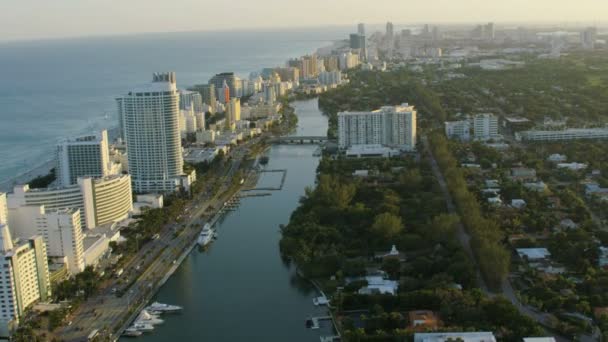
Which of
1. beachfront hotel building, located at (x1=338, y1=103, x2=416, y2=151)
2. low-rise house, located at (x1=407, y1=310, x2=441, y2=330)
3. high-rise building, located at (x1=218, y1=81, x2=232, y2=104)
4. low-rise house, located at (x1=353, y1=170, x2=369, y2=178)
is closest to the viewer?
low-rise house, located at (x1=407, y1=310, x2=441, y2=330)

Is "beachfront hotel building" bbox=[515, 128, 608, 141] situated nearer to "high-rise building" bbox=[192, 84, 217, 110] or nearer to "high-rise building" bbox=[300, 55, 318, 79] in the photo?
"high-rise building" bbox=[192, 84, 217, 110]

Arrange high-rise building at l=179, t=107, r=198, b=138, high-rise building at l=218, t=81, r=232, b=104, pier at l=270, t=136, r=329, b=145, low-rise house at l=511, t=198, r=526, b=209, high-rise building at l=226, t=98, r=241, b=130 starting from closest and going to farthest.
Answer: low-rise house at l=511, t=198, r=526, b=209
pier at l=270, t=136, r=329, b=145
high-rise building at l=179, t=107, r=198, b=138
high-rise building at l=226, t=98, r=241, b=130
high-rise building at l=218, t=81, r=232, b=104

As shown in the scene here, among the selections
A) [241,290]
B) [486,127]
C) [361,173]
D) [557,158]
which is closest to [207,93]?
[486,127]

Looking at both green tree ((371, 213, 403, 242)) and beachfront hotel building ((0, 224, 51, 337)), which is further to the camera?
green tree ((371, 213, 403, 242))

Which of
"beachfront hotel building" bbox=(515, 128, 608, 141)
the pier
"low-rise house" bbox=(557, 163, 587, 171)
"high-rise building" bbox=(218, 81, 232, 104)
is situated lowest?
the pier

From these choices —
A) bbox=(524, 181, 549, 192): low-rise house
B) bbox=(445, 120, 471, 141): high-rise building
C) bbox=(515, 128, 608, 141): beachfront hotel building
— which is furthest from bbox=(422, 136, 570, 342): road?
bbox=(445, 120, 471, 141): high-rise building

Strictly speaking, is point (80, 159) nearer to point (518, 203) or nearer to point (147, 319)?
point (147, 319)
